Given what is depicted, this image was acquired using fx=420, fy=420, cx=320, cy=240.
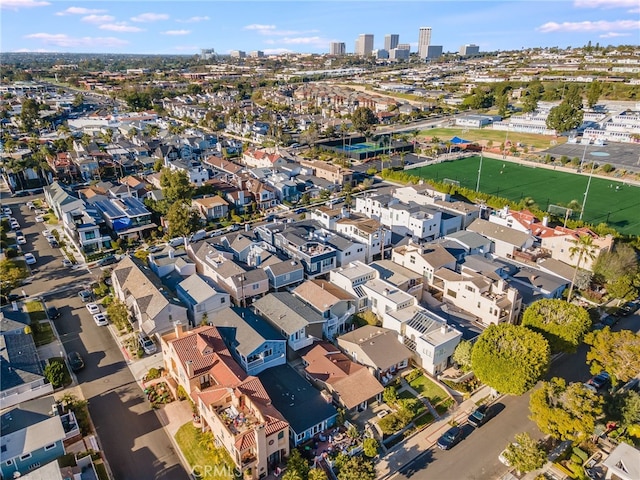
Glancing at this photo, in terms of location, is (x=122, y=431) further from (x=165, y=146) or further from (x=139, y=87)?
(x=139, y=87)

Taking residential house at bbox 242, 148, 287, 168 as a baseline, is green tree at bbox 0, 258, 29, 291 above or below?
below

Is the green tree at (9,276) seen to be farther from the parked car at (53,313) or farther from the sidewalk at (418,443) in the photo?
the sidewalk at (418,443)

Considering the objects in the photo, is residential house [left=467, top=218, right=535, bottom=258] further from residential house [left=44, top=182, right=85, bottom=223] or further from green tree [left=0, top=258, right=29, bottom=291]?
residential house [left=44, top=182, right=85, bottom=223]

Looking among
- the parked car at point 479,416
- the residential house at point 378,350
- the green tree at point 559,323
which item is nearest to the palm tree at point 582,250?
the green tree at point 559,323

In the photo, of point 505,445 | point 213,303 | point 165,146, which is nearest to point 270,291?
point 213,303

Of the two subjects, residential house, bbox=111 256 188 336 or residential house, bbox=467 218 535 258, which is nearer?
residential house, bbox=111 256 188 336

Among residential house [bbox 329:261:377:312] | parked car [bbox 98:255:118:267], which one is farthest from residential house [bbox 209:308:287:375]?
parked car [bbox 98:255:118:267]
